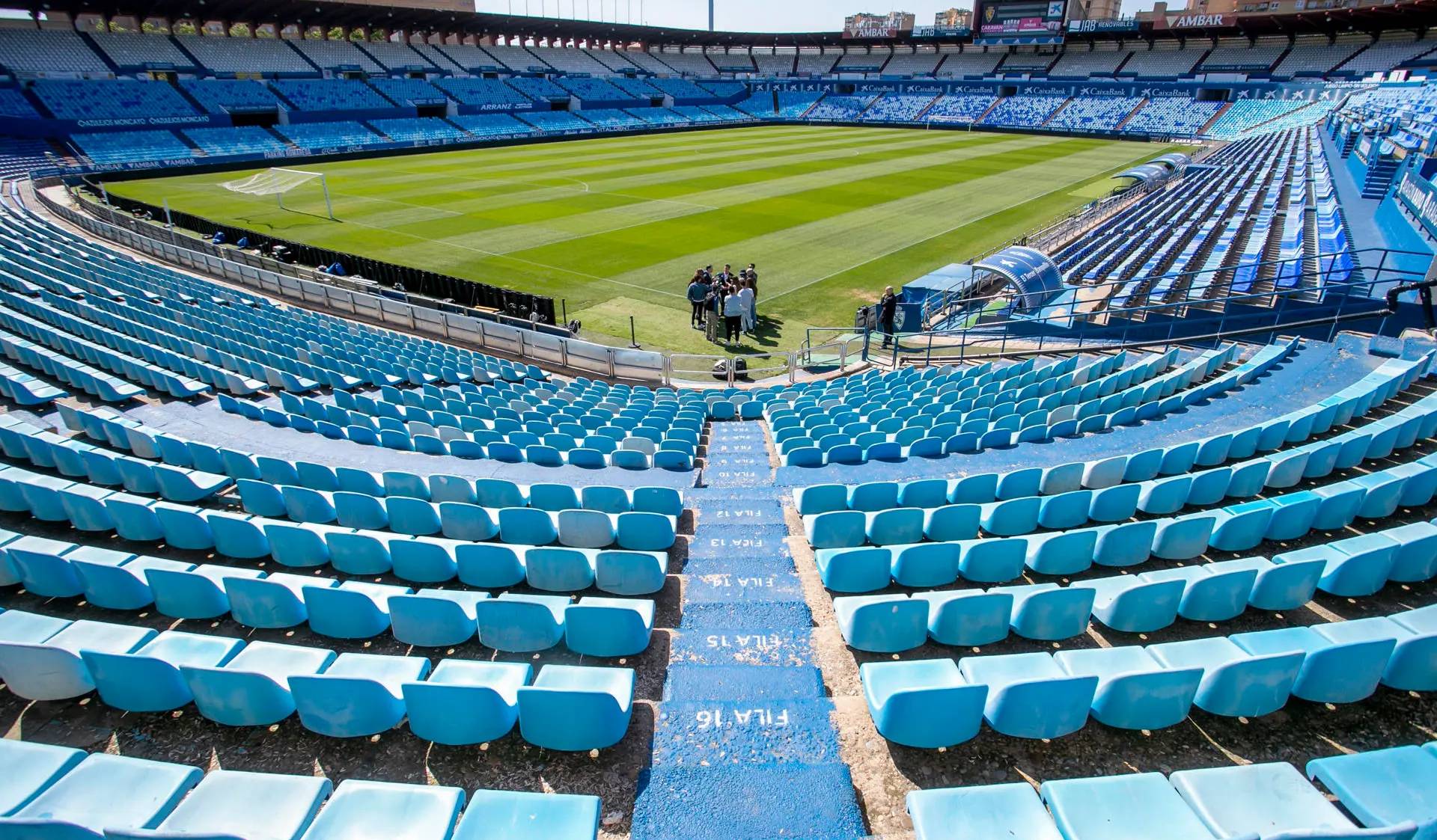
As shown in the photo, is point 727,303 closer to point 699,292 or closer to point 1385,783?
point 699,292

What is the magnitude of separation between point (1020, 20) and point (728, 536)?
9337cm

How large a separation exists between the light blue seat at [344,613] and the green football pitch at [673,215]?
44.3 feet

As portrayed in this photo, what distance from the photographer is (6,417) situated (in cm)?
944

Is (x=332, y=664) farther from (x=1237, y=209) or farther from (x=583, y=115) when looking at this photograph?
(x=583, y=115)

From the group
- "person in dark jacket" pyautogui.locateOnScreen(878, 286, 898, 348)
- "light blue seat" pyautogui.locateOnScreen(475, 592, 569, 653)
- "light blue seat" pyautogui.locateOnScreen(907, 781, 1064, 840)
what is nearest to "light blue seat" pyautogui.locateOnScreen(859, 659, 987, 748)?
"light blue seat" pyautogui.locateOnScreen(907, 781, 1064, 840)

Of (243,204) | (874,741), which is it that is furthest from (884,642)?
(243,204)

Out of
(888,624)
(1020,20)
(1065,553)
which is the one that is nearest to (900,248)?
(1065,553)

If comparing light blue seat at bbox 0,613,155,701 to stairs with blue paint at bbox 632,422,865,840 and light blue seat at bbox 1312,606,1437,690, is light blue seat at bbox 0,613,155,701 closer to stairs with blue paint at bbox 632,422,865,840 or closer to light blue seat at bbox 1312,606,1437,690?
stairs with blue paint at bbox 632,422,865,840

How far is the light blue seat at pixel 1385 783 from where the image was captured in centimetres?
341

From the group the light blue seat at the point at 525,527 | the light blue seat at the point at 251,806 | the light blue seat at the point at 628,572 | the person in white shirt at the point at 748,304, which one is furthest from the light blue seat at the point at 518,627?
the person in white shirt at the point at 748,304

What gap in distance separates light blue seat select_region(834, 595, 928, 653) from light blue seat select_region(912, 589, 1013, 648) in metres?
0.09

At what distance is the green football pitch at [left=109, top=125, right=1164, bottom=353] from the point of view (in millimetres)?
22438

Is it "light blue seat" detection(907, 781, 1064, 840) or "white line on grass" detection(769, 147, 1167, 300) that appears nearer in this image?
"light blue seat" detection(907, 781, 1064, 840)

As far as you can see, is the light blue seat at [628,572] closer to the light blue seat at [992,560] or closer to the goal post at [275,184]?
the light blue seat at [992,560]
